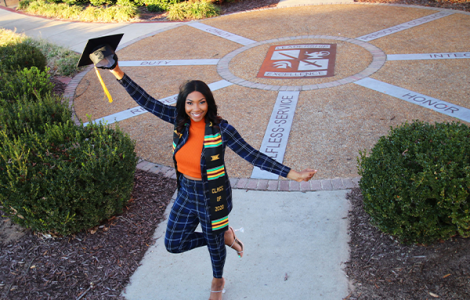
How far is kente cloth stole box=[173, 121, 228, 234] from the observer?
9.37ft

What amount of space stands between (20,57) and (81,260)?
5.99m

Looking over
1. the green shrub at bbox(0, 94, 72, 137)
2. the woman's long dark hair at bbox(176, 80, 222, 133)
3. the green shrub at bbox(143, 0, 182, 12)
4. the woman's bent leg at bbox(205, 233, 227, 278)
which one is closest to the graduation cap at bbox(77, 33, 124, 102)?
the woman's long dark hair at bbox(176, 80, 222, 133)

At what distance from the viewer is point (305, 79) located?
7.62 m

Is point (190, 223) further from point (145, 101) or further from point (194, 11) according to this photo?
point (194, 11)

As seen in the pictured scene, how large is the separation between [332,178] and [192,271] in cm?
220

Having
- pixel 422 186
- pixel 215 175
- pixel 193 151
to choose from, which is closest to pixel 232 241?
pixel 215 175

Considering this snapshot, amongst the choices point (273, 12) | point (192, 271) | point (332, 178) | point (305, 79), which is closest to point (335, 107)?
point (305, 79)

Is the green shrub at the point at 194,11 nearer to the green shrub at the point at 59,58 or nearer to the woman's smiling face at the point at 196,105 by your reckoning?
the green shrub at the point at 59,58

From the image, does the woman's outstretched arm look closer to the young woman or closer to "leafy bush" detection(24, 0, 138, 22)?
the young woman

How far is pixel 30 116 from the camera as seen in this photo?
16.0ft

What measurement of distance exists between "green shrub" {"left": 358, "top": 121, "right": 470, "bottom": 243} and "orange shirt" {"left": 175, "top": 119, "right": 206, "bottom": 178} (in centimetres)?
166

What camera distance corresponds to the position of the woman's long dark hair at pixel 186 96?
2.88 meters

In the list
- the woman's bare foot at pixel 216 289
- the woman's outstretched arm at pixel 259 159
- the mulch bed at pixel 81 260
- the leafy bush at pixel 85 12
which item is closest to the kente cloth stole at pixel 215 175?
the woman's outstretched arm at pixel 259 159

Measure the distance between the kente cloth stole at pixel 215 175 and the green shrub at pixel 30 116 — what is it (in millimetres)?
2649
